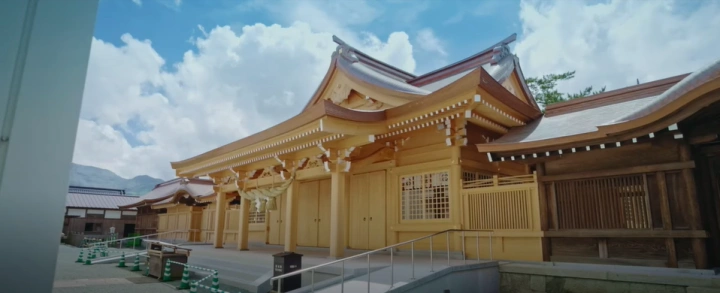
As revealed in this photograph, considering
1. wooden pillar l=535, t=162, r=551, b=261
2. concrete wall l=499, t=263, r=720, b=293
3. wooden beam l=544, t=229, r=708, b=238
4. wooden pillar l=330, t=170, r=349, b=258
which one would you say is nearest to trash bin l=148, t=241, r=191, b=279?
wooden pillar l=330, t=170, r=349, b=258

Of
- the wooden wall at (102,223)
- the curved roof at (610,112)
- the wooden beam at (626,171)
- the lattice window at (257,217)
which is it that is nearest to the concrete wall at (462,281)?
the wooden beam at (626,171)

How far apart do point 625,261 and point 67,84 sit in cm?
827

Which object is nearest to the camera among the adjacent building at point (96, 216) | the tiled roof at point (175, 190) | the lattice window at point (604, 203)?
the lattice window at point (604, 203)

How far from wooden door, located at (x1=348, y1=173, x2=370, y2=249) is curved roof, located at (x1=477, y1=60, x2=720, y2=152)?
4245mm

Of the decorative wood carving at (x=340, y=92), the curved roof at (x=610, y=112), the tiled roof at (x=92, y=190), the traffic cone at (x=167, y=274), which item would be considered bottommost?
the traffic cone at (x=167, y=274)

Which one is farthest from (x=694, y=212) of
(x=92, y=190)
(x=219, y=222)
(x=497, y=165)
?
(x=92, y=190)

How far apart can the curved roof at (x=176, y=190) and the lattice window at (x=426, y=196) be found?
16185 mm

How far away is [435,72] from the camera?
47.7ft

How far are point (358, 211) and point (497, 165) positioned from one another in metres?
4.02

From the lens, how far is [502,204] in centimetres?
860

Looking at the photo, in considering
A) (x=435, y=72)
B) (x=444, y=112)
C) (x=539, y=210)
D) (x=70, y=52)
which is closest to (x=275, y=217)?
(x=435, y=72)

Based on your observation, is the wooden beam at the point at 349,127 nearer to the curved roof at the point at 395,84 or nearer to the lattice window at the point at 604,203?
the curved roof at the point at 395,84

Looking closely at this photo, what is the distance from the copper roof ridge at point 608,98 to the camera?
8.77 meters

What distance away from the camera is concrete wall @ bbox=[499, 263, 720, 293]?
5738 mm
